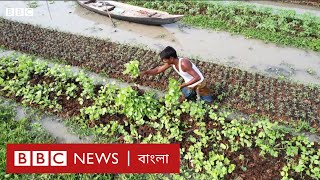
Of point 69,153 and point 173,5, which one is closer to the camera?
point 69,153

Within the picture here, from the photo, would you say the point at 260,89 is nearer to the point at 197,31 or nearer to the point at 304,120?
Answer: the point at 304,120

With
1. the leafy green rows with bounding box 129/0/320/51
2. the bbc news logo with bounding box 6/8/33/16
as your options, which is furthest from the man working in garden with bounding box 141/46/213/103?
the bbc news logo with bounding box 6/8/33/16

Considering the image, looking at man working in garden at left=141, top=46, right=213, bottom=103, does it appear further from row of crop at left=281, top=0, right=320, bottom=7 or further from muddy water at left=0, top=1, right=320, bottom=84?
row of crop at left=281, top=0, right=320, bottom=7

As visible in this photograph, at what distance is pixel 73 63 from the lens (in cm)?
806

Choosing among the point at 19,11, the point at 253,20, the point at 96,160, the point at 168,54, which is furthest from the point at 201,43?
the point at 19,11

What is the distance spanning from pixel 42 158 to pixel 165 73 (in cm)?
330

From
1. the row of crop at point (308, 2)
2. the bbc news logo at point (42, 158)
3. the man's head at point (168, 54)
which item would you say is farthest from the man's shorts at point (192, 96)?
the row of crop at point (308, 2)

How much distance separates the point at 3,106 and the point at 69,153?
231 centimetres

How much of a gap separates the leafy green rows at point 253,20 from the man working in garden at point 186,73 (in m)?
3.45

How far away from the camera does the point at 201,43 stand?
8914 millimetres

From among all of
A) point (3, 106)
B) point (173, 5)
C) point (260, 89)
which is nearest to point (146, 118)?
point (260, 89)

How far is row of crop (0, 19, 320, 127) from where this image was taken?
6.43 meters

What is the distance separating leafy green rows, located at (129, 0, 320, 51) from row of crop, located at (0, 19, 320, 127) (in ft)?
6.70

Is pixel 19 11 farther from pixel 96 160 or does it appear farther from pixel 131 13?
pixel 96 160
